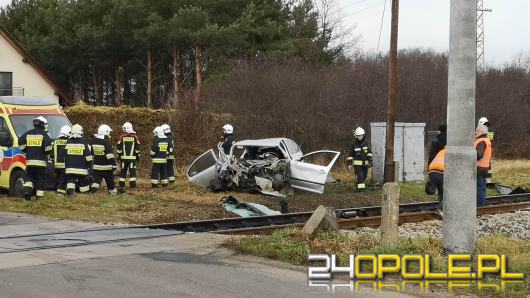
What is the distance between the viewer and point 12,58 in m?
39.4

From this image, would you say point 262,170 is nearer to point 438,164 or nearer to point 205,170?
point 205,170

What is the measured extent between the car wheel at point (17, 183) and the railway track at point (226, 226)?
5559 millimetres

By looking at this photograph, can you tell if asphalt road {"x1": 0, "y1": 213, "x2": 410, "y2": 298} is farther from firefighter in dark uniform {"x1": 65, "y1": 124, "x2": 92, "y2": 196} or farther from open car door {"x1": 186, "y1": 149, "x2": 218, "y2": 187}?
open car door {"x1": 186, "y1": 149, "x2": 218, "y2": 187}

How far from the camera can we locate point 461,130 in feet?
24.8

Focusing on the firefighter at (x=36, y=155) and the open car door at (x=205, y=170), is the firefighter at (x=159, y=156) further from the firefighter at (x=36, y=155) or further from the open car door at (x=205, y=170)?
the firefighter at (x=36, y=155)

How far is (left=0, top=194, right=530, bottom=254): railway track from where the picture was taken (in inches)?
361

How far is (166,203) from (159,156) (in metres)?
2.95

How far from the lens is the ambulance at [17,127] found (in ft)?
50.9

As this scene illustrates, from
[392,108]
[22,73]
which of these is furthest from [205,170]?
[22,73]

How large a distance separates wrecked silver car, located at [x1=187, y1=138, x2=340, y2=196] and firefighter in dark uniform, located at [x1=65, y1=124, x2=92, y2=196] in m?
3.51

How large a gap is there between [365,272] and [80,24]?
37.8m

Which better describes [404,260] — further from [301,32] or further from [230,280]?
[301,32]

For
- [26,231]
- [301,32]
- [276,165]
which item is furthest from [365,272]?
[301,32]

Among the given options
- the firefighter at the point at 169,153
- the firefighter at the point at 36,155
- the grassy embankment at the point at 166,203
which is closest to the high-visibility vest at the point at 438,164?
the grassy embankment at the point at 166,203
